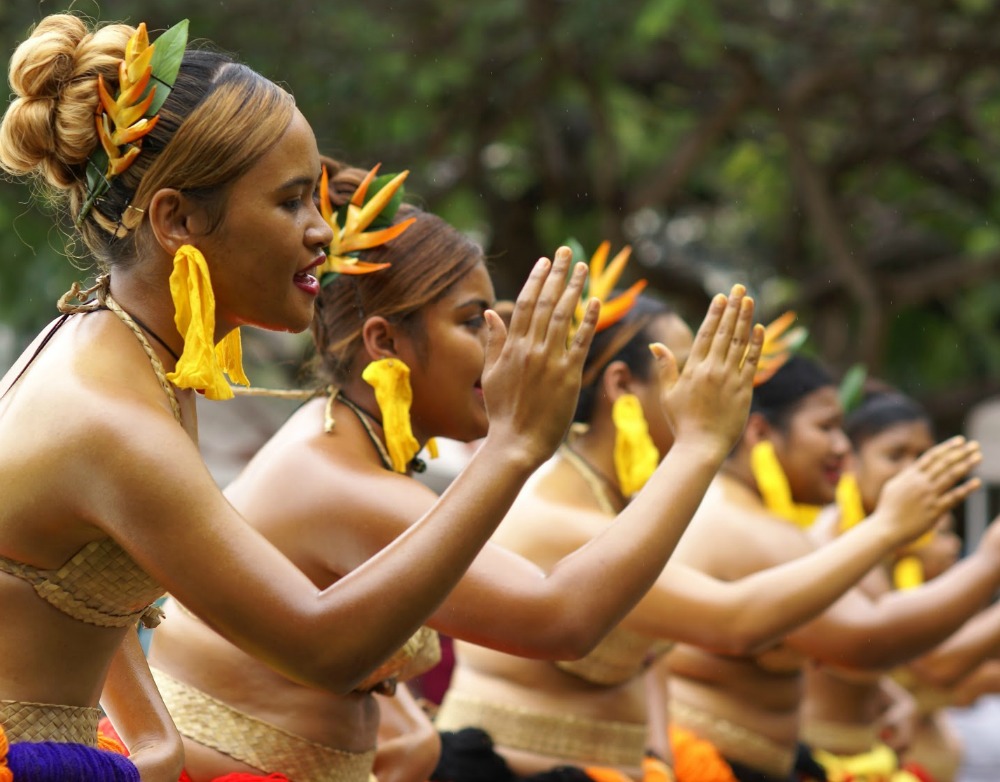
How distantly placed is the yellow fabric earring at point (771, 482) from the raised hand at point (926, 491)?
4.71ft

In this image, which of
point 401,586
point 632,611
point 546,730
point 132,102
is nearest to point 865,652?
point 546,730

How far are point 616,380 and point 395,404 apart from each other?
4.76ft

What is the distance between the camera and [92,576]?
250 cm

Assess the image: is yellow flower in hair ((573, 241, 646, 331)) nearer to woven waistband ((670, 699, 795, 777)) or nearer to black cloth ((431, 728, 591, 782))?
black cloth ((431, 728, 591, 782))

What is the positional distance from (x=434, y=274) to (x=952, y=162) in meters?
9.48

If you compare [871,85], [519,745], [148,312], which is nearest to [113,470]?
[148,312]

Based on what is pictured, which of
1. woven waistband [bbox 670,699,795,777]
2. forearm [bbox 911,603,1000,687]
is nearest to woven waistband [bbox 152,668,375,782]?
woven waistband [bbox 670,699,795,777]

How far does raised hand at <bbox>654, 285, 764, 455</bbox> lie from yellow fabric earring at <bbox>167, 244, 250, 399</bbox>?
0.88 meters

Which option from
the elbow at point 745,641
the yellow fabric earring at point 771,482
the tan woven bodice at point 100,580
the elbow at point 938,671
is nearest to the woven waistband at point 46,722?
the tan woven bodice at point 100,580

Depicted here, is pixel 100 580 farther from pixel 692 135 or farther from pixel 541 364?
pixel 692 135

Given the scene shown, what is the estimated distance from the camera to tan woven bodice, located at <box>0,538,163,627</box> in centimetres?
247

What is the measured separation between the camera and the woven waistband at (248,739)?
342 cm

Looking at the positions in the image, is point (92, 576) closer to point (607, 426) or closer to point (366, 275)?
point (366, 275)

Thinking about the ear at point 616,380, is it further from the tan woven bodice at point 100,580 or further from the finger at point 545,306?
the tan woven bodice at point 100,580
